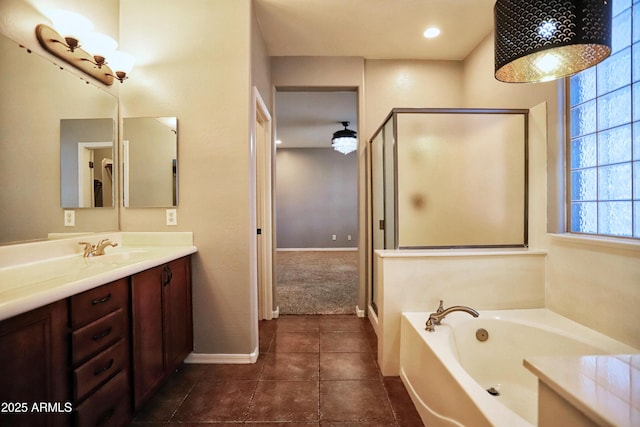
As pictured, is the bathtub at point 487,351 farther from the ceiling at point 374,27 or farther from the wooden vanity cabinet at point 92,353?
the ceiling at point 374,27

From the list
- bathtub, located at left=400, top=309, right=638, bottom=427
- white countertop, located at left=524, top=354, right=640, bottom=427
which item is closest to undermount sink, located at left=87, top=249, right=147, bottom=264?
bathtub, located at left=400, top=309, right=638, bottom=427

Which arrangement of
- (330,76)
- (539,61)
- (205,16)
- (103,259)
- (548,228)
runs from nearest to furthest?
1. (539,61)
2. (103,259)
3. (548,228)
4. (205,16)
5. (330,76)

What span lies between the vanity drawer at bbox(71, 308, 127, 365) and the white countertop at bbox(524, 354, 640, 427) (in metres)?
1.55

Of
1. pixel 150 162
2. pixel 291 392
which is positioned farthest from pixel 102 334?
pixel 150 162

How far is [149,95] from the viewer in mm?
2045

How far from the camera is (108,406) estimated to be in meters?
1.22

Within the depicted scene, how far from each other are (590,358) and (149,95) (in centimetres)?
272

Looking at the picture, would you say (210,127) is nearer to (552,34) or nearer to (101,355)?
(101,355)

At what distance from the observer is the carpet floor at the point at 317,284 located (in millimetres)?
3210

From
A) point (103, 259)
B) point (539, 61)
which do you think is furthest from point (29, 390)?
point (539, 61)

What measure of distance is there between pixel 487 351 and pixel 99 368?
2058 mm

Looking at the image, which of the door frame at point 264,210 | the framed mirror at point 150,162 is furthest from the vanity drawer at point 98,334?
the door frame at point 264,210

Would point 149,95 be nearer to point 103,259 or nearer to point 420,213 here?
point 103,259

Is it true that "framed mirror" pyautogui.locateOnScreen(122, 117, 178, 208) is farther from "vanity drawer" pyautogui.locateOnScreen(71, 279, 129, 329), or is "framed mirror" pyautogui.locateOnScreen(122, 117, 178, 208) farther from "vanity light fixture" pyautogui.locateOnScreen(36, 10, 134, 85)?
"vanity drawer" pyautogui.locateOnScreen(71, 279, 129, 329)
